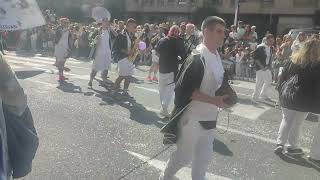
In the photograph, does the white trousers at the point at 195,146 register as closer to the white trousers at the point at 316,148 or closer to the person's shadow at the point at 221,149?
the person's shadow at the point at 221,149

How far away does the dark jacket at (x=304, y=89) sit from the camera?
6285mm

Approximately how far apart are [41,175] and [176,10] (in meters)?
45.1

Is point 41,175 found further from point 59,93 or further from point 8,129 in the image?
point 59,93

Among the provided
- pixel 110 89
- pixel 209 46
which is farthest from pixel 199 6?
pixel 209 46

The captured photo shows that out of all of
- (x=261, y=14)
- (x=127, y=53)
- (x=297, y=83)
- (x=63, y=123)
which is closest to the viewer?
(x=297, y=83)

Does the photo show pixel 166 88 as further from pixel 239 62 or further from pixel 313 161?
pixel 239 62

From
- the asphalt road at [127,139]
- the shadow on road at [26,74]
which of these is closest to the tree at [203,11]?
the shadow on road at [26,74]

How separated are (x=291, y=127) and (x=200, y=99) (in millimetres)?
2723

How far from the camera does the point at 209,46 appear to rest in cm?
439

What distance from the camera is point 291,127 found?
6586 millimetres

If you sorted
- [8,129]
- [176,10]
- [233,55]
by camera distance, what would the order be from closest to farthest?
[8,129] < [233,55] < [176,10]

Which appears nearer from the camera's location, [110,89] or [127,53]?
[127,53]

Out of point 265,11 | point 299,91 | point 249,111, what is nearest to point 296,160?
point 299,91

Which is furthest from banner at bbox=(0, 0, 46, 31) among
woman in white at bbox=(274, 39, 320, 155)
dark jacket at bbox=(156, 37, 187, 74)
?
dark jacket at bbox=(156, 37, 187, 74)
